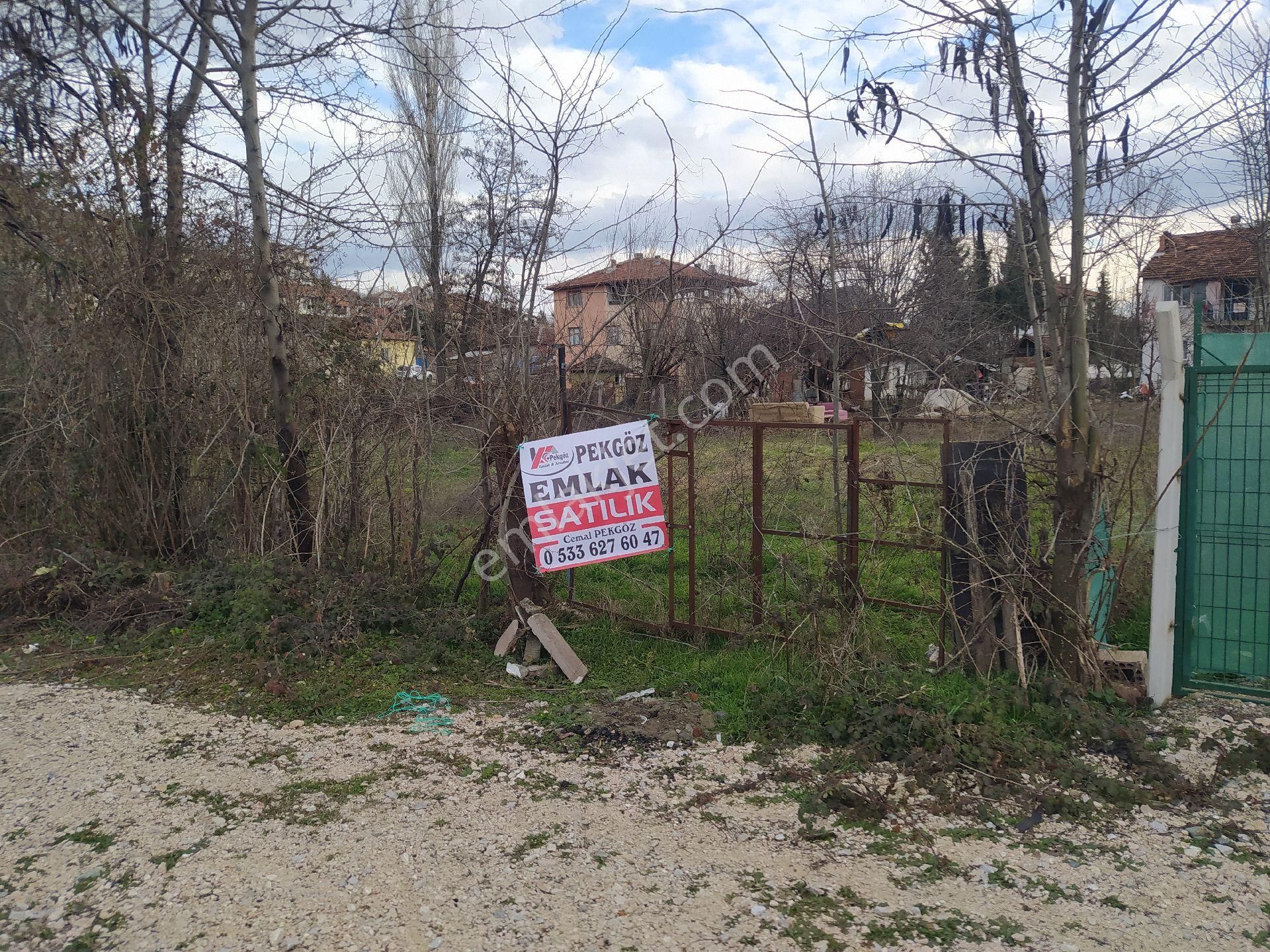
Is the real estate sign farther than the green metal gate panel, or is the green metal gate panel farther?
the real estate sign

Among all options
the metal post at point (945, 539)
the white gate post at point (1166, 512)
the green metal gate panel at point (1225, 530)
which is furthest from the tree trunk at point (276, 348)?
the green metal gate panel at point (1225, 530)

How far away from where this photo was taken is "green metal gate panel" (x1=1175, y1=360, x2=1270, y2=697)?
4.79 m

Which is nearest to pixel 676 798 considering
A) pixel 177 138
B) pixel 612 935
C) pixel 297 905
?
pixel 612 935

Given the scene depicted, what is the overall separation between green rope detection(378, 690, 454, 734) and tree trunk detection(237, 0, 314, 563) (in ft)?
8.26

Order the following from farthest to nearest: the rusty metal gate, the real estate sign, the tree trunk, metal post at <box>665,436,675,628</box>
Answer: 1. the tree trunk
2. metal post at <box>665,436,675,628</box>
3. the real estate sign
4. the rusty metal gate

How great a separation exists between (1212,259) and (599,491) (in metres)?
11.1

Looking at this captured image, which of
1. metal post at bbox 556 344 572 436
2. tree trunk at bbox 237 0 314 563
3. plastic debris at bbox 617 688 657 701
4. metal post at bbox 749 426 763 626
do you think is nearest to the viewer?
plastic debris at bbox 617 688 657 701

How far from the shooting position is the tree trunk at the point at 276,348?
7508mm

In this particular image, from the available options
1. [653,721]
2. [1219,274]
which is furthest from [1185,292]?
[653,721]

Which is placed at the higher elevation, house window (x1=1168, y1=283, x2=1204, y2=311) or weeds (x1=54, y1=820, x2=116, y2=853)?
house window (x1=1168, y1=283, x2=1204, y2=311)

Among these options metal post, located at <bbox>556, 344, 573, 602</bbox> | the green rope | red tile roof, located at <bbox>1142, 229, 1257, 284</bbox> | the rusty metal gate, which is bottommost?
the green rope

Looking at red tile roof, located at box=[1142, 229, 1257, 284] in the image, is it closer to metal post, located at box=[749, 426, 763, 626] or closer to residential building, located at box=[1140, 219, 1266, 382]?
residential building, located at box=[1140, 219, 1266, 382]

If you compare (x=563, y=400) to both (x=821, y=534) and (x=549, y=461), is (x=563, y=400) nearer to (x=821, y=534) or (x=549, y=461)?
(x=549, y=461)

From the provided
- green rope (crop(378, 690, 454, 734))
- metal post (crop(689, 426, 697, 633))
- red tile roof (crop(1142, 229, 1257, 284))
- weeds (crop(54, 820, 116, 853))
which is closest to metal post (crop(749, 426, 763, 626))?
metal post (crop(689, 426, 697, 633))
